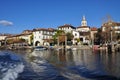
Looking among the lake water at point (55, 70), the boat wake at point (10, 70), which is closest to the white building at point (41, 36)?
the lake water at point (55, 70)

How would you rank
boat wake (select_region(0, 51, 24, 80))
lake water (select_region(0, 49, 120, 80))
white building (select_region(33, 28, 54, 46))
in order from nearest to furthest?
1. boat wake (select_region(0, 51, 24, 80))
2. lake water (select_region(0, 49, 120, 80))
3. white building (select_region(33, 28, 54, 46))

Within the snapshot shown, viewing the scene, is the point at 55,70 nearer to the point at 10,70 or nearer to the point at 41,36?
the point at 10,70

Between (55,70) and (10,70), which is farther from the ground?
(10,70)

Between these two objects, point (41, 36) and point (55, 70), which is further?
point (41, 36)

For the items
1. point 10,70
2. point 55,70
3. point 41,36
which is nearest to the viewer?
point 10,70

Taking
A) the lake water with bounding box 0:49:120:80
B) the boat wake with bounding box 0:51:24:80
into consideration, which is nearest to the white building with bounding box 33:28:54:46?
the lake water with bounding box 0:49:120:80

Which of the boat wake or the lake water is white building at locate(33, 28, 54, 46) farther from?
the boat wake

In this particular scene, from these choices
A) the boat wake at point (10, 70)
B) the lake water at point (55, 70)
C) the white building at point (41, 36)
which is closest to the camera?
the boat wake at point (10, 70)

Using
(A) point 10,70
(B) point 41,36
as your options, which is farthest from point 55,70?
(B) point 41,36

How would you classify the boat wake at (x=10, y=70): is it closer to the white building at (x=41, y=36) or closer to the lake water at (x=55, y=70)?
the lake water at (x=55, y=70)

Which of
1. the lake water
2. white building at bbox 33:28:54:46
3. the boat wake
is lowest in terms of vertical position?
the lake water

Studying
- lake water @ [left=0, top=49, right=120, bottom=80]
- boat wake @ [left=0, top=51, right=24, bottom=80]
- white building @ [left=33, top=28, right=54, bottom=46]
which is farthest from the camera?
white building @ [left=33, top=28, right=54, bottom=46]

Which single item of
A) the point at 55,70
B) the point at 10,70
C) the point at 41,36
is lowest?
the point at 55,70

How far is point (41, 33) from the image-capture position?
141 metres
